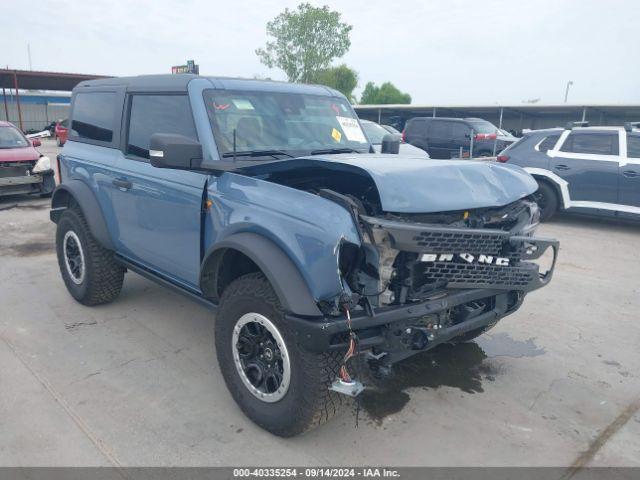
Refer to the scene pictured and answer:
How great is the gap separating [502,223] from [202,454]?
219cm

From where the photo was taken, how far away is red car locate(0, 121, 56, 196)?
9.53m

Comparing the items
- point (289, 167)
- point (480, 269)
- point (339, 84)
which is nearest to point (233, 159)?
point (289, 167)

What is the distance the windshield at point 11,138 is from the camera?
32.8ft

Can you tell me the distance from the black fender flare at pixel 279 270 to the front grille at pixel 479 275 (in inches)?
25.6

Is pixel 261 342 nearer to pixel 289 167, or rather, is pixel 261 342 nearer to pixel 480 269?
pixel 289 167

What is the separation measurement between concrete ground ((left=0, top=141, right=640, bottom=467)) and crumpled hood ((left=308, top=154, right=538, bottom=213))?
1363 millimetres

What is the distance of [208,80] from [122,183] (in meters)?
1.08

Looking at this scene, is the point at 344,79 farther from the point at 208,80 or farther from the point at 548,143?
the point at 208,80

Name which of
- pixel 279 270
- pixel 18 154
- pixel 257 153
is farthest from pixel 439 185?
pixel 18 154

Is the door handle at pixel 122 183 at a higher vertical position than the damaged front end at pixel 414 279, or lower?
higher

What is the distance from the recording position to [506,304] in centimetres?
327

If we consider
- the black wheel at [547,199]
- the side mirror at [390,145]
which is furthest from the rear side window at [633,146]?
the side mirror at [390,145]

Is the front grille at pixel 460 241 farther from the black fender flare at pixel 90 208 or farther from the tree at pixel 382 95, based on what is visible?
the tree at pixel 382 95

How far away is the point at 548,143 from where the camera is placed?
9141 millimetres
